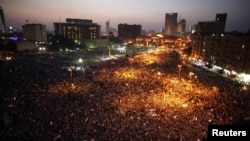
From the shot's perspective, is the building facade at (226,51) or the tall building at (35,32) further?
the tall building at (35,32)

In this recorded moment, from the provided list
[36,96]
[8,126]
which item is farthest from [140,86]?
[8,126]

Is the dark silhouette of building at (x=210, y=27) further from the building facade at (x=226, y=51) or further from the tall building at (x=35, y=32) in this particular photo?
the tall building at (x=35, y=32)

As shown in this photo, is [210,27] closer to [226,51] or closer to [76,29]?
[226,51]

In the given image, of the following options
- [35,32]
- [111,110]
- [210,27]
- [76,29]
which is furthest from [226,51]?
[76,29]

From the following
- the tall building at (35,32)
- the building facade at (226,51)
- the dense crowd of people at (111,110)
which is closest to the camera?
the dense crowd of people at (111,110)

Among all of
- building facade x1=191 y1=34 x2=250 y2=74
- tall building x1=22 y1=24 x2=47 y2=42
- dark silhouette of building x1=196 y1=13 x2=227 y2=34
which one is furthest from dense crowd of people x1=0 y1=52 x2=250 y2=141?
dark silhouette of building x1=196 y1=13 x2=227 y2=34

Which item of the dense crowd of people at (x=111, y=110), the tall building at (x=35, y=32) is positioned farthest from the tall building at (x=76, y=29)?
the dense crowd of people at (x=111, y=110)
